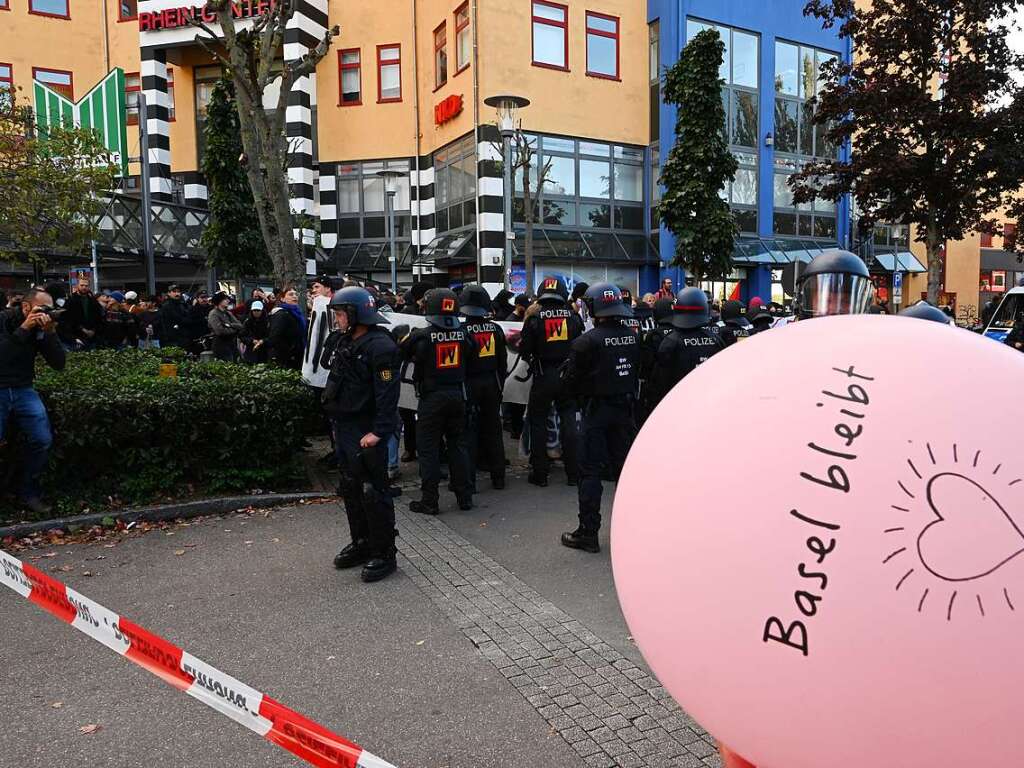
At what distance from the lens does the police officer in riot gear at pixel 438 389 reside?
6973mm

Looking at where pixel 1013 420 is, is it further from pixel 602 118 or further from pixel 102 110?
pixel 602 118

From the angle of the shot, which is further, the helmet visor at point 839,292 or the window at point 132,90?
the window at point 132,90

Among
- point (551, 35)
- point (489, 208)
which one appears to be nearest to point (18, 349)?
point (489, 208)

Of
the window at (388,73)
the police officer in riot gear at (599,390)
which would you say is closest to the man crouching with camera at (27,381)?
the police officer in riot gear at (599,390)

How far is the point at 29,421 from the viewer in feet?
20.8

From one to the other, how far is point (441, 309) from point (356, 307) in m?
1.84

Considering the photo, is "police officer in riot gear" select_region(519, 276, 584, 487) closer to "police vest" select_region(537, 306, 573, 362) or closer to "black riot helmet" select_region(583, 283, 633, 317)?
"police vest" select_region(537, 306, 573, 362)

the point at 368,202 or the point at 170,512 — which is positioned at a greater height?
the point at 368,202

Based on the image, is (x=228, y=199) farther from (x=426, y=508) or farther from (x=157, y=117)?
Result: (x=157, y=117)

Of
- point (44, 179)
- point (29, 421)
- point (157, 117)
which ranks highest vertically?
point (157, 117)

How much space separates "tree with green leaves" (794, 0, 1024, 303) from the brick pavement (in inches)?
553

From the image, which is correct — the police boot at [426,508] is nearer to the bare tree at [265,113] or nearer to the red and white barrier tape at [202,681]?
the red and white barrier tape at [202,681]

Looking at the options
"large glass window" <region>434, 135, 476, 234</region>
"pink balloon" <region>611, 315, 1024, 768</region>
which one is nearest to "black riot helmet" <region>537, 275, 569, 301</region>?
"pink balloon" <region>611, 315, 1024, 768</region>

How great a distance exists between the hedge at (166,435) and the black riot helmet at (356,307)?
2280 mm
